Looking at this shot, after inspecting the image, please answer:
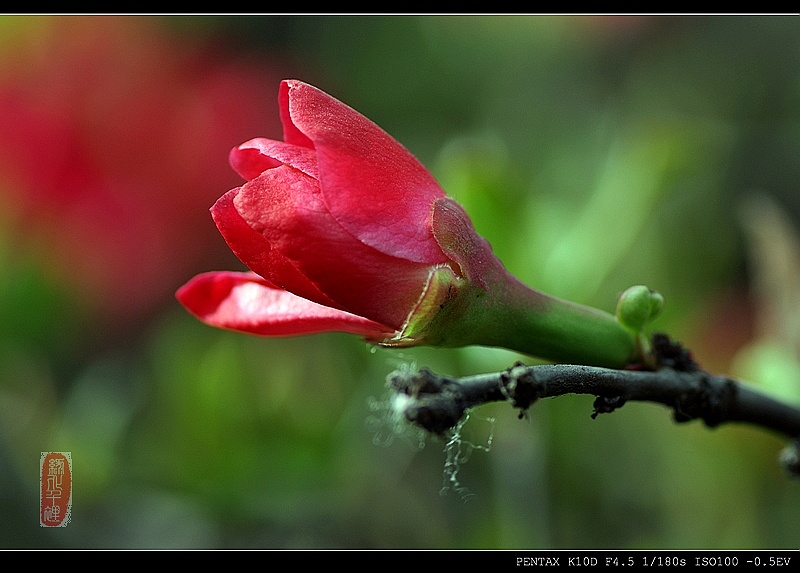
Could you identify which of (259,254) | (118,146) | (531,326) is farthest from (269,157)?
(118,146)

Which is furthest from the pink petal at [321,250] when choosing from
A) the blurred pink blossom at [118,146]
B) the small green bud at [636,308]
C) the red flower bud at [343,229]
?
the blurred pink blossom at [118,146]

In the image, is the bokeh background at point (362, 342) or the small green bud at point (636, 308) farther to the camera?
the bokeh background at point (362, 342)


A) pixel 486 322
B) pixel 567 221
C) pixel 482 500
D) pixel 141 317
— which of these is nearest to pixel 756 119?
pixel 567 221

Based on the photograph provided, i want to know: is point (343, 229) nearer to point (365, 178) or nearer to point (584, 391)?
point (365, 178)

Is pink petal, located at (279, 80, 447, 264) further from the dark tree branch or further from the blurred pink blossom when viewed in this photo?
the blurred pink blossom

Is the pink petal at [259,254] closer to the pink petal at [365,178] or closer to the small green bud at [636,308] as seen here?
the pink petal at [365,178]

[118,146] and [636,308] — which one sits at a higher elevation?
[118,146]

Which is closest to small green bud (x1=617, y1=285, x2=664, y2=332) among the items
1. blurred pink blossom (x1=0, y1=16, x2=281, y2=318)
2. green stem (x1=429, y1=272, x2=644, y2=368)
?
green stem (x1=429, y1=272, x2=644, y2=368)
